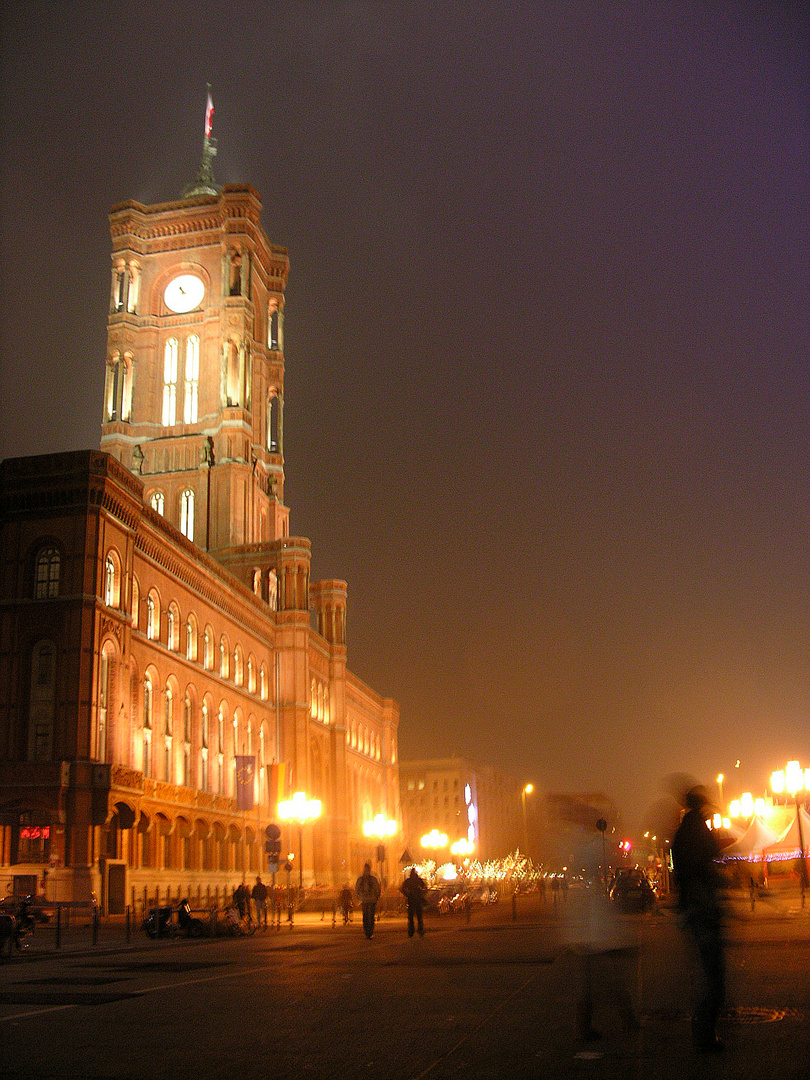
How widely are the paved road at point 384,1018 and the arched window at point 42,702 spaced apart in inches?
863

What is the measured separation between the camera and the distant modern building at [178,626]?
139 feet

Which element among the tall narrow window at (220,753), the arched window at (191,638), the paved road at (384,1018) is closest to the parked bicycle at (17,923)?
the paved road at (384,1018)

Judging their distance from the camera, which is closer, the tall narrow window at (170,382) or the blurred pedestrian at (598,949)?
the blurred pedestrian at (598,949)

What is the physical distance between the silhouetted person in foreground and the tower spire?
99.5 m

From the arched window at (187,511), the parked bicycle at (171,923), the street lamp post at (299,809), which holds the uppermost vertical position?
the arched window at (187,511)

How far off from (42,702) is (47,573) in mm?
5095

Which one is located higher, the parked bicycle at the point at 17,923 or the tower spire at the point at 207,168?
the tower spire at the point at 207,168

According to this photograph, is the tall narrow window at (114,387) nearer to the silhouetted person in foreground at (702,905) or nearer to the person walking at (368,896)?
the person walking at (368,896)

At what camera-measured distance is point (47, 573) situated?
44375 millimetres

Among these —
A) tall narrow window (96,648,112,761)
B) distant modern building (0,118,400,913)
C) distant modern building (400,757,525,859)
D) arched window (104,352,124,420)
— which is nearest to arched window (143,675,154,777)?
distant modern building (0,118,400,913)

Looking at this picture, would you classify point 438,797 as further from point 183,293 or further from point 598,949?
point 598,949

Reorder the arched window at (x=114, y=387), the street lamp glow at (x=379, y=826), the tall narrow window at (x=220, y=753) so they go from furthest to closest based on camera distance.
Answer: the arched window at (x=114, y=387), the street lamp glow at (x=379, y=826), the tall narrow window at (x=220, y=753)

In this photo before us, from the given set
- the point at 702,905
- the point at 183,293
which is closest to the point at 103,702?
the point at 702,905

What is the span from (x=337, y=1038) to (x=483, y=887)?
5621cm
